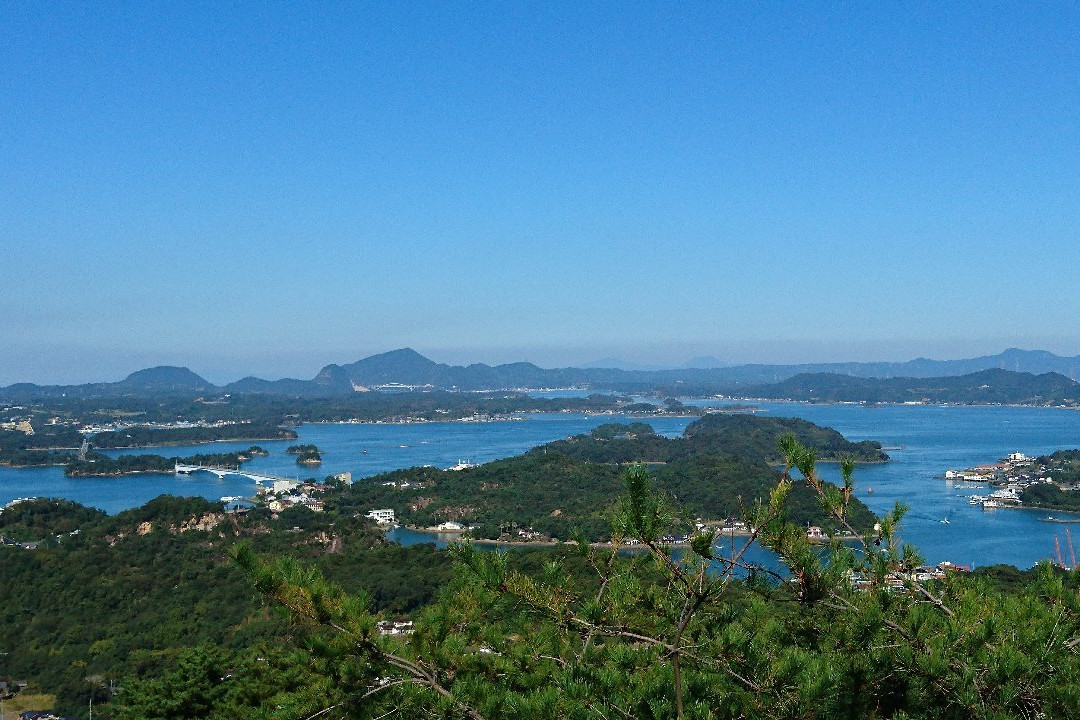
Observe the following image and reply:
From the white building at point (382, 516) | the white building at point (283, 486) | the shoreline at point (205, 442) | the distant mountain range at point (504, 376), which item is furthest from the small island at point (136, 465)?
the distant mountain range at point (504, 376)

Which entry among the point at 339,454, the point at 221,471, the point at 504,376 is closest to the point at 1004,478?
the point at 339,454

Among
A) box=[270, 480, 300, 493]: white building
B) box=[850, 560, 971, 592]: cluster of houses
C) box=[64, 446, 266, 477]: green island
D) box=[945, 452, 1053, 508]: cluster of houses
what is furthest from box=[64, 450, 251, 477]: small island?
box=[850, 560, 971, 592]: cluster of houses

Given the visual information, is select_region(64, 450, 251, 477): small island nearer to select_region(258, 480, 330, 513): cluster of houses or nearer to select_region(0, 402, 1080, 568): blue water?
select_region(0, 402, 1080, 568): blue water

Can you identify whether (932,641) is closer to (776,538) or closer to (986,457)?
(776,538)

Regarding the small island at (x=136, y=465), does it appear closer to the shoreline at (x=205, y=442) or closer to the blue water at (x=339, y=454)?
the blue water at (x=339, y=454)

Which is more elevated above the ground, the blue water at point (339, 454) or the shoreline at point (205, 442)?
the shoreline at point (205, 442)

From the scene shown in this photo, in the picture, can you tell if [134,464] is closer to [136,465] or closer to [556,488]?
[136,465]
